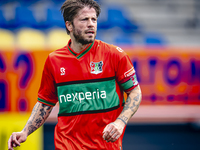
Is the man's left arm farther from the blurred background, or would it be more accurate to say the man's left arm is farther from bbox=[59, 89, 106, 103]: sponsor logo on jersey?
the blurred background

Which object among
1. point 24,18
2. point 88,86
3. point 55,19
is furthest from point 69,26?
point 24,18

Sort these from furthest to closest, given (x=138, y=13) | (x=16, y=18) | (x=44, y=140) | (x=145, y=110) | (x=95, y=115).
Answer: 1. (x=138, y=13)
2. (x=16, y=18)
3. (x=145, y=110)
4. (x=44, y=140)
5. (x=95, y=115)

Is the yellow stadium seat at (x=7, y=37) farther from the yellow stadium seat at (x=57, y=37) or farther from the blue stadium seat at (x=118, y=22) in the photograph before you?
the blue stadium seat at (x=118, y=22)

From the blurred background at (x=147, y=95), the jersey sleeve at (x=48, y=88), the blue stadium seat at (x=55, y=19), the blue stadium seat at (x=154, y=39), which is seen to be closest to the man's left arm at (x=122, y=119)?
the jersey sleeve at (x=48, y=88)

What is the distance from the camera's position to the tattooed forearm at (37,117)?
A: 2600 mm

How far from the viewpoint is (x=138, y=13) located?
397 inches

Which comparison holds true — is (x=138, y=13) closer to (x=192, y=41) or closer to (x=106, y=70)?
(x=192, y=41)

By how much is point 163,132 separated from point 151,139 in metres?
0.26

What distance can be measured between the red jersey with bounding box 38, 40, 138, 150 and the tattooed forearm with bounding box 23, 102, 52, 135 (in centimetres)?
23

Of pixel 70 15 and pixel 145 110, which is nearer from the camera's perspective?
pixel 70 15

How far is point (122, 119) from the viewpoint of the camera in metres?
2.21

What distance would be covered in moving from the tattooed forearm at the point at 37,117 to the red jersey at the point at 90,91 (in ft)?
0.75

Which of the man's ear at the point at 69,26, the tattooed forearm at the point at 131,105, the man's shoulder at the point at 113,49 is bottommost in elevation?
the tattooed forearm at the point at 131,105

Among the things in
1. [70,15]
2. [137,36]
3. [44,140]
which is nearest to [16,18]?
[137,36]
